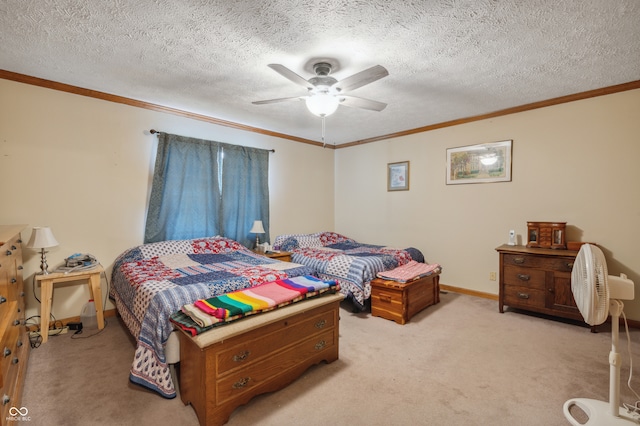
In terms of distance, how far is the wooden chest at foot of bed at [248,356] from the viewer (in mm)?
1604

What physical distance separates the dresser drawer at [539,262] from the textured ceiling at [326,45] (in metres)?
1.71

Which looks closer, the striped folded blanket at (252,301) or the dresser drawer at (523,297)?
the striped folded blanket at (252,301)

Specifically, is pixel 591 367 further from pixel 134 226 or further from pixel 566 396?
pixel 134 226

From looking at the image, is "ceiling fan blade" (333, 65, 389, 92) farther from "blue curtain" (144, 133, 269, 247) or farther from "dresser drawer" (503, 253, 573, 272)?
"dresser drawer" (503, 253, 573, 272)

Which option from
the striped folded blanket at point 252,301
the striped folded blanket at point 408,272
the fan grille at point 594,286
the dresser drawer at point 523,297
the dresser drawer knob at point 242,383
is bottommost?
the dresser drawer knob at point 242,383

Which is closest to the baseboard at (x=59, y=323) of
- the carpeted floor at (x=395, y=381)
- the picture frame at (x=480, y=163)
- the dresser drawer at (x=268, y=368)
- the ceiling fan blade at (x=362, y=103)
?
the carpeted floor at (x=395, y=381)

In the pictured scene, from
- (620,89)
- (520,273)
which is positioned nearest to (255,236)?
(520,273)

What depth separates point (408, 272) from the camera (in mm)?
3350

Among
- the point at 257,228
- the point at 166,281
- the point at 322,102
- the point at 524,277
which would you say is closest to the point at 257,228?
the point at 257,228

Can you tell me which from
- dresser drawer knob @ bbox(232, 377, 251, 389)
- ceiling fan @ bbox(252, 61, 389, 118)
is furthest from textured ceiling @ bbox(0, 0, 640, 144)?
dresser drawer knob @ bbox(232, 377, 251, 389)

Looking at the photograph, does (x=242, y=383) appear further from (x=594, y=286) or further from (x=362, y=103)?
(x=362, y=103)

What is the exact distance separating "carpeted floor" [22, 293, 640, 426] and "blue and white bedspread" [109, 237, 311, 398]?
0.71 feet

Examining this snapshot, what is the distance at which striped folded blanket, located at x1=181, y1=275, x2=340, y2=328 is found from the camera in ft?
5.59

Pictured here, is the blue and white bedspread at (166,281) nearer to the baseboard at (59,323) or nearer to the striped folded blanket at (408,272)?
the baseboard at (59,323)
